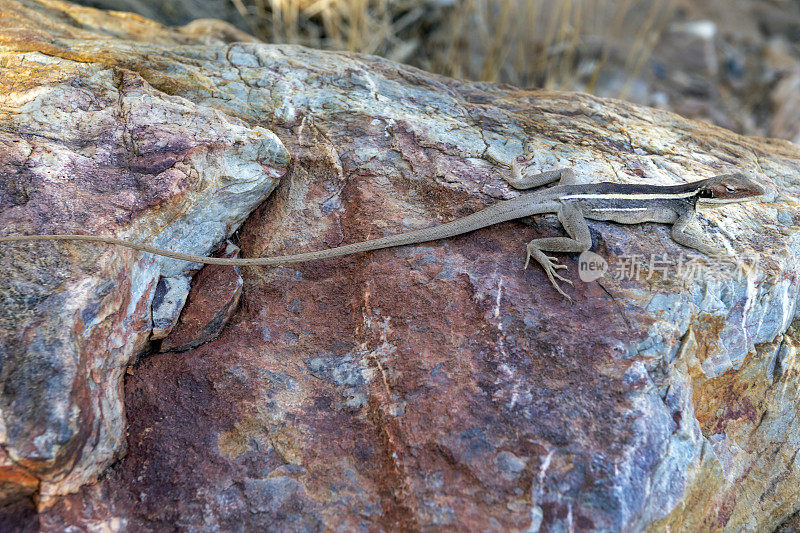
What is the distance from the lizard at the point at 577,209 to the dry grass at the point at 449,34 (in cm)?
389

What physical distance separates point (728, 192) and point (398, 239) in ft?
7.87

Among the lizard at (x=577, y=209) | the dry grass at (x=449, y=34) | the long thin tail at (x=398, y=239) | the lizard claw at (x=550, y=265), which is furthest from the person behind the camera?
the dry grass at (x=449, y=34)

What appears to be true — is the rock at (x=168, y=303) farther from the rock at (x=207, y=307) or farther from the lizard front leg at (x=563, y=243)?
the lizard front leg at (x=563, y=243)

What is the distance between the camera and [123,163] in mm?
3484

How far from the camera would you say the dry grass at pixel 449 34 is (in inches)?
306

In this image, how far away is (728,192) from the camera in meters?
4.04

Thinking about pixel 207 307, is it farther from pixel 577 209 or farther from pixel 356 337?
pixel 577 209

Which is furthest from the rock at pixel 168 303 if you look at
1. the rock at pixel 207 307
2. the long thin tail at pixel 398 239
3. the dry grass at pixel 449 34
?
the dry grass at pixel 449 34

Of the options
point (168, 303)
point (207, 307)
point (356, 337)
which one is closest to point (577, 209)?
point (356, 337)

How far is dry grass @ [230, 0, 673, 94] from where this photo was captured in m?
7.78

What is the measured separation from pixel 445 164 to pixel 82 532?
308cm

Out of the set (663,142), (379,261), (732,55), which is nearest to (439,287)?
(379,261)

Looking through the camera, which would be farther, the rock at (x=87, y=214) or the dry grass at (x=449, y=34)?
the dry grass at (x=449, y=34)

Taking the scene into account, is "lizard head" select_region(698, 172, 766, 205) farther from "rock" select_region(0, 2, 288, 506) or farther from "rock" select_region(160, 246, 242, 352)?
"rock" select_region(160, 246, 242, 352)
